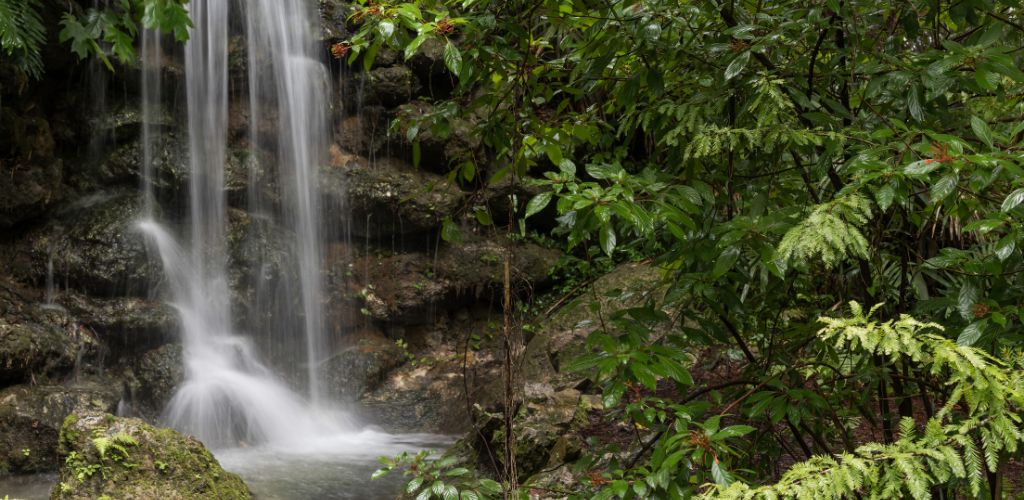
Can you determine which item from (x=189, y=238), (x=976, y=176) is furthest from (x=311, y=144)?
(x=976, y=176)

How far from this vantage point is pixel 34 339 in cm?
663

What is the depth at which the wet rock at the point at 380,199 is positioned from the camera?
973 cm

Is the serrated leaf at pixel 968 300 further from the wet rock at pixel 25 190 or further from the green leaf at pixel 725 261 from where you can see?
the wet rock at pixel 25 190

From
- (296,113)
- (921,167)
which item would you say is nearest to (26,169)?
(296,113)

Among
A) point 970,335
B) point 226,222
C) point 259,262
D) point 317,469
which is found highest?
point 226,222

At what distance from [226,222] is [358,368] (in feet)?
7.89

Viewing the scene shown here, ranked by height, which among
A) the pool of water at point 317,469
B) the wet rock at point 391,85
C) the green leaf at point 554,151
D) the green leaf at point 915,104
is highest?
the wet rock at point 391,85

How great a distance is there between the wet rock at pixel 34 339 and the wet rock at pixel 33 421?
0.74ft

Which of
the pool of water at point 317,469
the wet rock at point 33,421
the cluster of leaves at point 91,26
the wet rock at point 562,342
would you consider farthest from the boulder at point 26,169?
the wet rock at point 562,342

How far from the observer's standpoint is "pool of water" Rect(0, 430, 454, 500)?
18.2 ft

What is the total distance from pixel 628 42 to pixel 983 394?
1.38 m

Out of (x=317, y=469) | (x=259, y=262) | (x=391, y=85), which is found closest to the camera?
(x=317, y=469)

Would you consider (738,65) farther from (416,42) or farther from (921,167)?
(416,42)

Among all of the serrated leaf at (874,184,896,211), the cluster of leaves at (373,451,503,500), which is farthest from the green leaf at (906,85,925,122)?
the cluster of leaves at (373,451,503,500)
